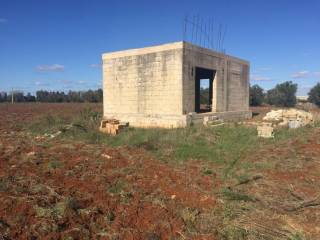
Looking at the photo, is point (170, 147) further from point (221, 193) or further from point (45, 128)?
point (45, 128)

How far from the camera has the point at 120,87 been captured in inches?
575

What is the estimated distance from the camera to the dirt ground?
3.98 m

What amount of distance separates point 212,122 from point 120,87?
204 inches

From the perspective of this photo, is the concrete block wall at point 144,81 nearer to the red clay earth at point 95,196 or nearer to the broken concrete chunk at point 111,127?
the broken concrete chunk at point 111,127

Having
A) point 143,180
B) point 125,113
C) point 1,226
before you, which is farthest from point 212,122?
point 1,226

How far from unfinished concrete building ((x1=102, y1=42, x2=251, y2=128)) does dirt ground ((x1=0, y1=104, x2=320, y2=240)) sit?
501cm

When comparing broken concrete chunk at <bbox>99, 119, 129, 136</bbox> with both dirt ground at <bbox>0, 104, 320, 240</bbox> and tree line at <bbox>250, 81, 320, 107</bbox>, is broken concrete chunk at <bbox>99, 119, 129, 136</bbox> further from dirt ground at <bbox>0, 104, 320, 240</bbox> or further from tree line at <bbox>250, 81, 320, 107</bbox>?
tree line at <bbox>250, 81, 320, 107</bbox>

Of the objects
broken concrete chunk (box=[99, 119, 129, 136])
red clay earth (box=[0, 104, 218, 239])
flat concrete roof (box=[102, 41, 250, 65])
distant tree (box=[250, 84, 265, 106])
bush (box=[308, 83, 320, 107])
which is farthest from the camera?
distant tree (box=[250, 84, 265, 106])

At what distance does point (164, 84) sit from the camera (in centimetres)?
1284

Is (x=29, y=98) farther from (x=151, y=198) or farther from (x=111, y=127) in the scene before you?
(x=151, y=198)

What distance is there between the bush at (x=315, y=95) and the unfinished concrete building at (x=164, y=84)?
104 feet

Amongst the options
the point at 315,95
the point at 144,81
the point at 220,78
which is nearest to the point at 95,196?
the point at 144,81

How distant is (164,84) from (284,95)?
38.1m

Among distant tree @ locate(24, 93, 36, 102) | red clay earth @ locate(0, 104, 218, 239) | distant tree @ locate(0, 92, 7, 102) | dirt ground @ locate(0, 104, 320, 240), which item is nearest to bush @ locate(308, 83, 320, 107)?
dirt ground @ locate(0, 104, 320, 240)
